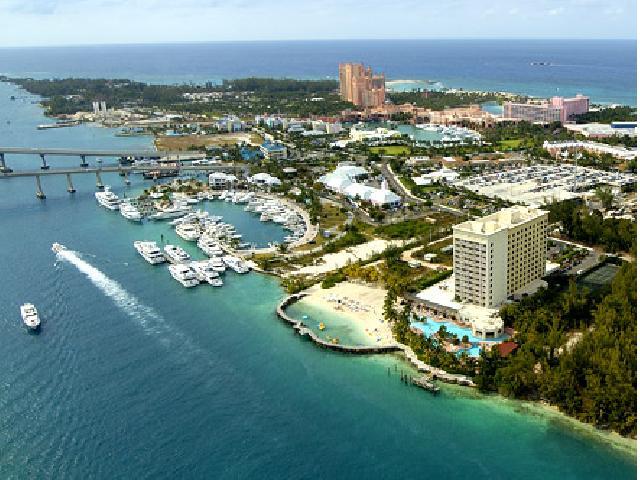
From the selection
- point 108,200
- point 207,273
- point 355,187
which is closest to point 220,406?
point 207,273

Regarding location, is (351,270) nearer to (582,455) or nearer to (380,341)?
(380,341)

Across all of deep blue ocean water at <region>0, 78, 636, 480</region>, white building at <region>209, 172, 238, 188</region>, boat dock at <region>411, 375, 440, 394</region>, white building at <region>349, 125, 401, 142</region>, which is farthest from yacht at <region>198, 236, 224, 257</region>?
white building at <region>349, 125, 401, 142</region>

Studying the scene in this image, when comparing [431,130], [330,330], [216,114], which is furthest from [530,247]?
[216,114]

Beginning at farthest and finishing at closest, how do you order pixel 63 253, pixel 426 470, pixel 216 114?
pixel 216 114, pixel 63 253, pixel 426 470

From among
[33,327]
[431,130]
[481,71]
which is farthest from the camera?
[481,71]

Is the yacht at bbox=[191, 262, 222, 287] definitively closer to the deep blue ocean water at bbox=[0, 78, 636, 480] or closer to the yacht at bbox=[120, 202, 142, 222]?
the deep blue ocean water at bbox=[0, 78, 636, 480]

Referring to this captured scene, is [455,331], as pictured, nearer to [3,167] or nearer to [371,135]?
[371,135]
